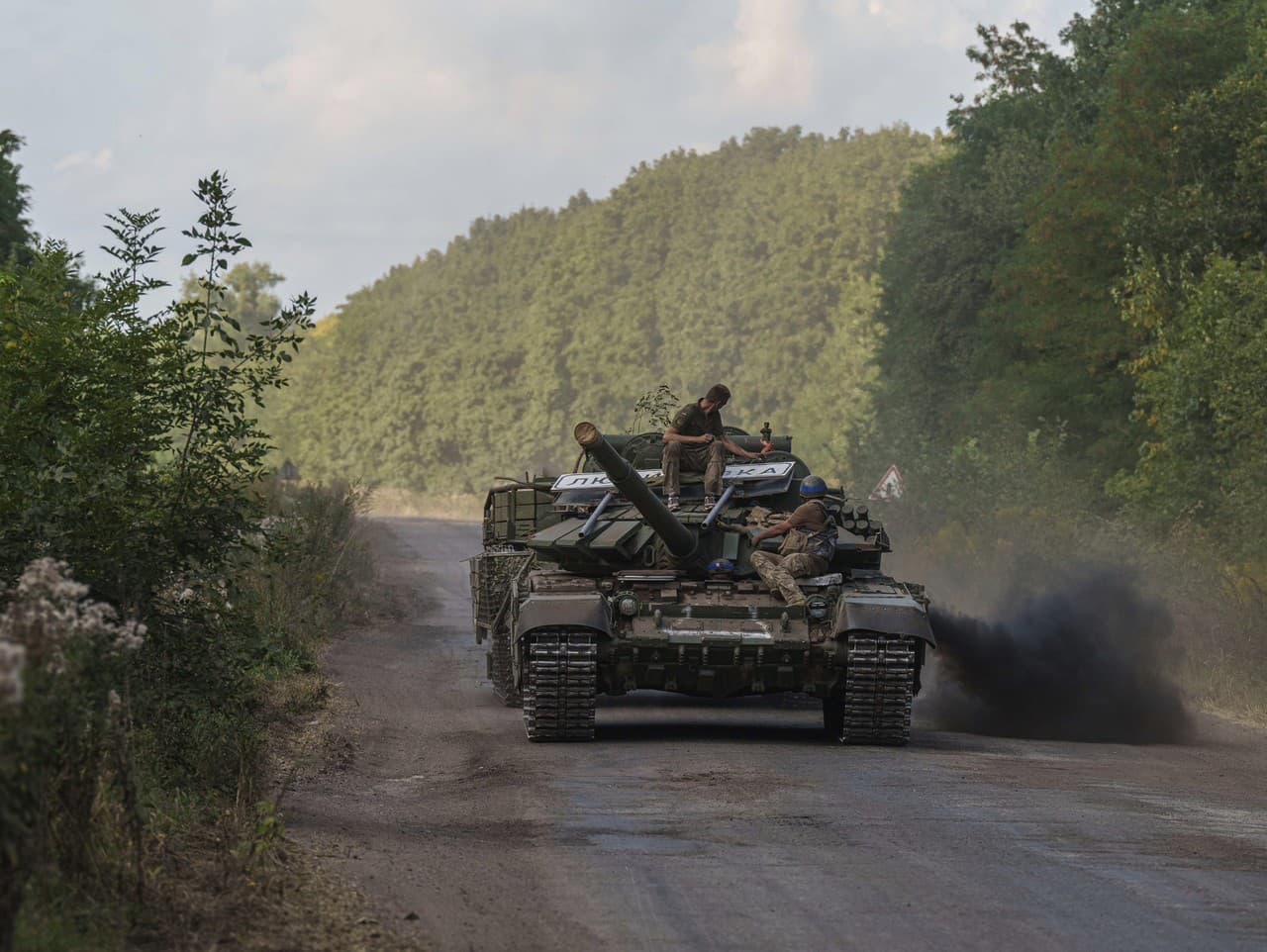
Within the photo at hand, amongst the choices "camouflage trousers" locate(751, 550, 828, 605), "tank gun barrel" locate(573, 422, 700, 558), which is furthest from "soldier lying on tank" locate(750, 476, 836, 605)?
"tank gun barrel" locate(573, 422, 700, 558)

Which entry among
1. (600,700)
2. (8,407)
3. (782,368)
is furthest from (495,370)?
(8,407)

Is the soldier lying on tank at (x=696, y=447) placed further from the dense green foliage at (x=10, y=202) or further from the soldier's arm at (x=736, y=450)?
the dense green foliage at (x=10, y=202)

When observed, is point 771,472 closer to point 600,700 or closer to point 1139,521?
point 600,700

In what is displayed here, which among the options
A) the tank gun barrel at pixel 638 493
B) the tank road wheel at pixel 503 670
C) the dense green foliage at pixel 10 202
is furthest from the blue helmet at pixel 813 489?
the dense green foliage at pixel 10 202

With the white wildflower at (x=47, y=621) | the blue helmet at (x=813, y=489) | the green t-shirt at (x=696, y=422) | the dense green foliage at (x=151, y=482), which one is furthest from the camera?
the green t-shirt at (x=696, y=422)

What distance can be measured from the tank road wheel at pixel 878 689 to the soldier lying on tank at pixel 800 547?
79cm

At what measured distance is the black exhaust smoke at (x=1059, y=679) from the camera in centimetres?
1730

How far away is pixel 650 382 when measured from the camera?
77750 mm

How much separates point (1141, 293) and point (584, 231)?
62.1 metres

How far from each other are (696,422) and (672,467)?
531mm

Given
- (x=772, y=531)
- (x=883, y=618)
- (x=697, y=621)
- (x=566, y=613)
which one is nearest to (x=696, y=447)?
(x=772, y=531)

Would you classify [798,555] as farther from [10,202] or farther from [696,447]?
[10,202]

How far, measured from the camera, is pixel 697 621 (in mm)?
14469

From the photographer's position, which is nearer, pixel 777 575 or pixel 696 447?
pixel 777 575
